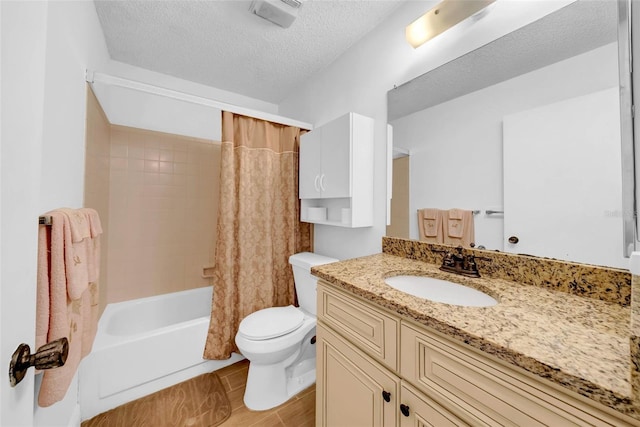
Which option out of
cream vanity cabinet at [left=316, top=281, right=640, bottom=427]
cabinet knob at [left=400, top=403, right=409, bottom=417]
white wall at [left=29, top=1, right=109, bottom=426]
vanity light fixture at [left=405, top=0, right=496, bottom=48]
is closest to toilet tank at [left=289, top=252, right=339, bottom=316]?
cream vanity cabinet at [left=316, top=281, right=640, bottom=427]

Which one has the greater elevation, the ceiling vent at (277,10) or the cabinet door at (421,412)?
the ceiling vent at (277,10)

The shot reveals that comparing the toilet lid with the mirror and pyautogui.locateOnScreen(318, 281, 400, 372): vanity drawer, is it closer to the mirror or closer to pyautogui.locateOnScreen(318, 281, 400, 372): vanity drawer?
pyautogui.locateOnScreen(318, 281, 400, 372): vanity drawer

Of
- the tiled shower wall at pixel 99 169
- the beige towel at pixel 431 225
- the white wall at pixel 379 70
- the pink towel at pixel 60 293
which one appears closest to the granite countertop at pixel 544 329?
the beige towel at pixel 431 225

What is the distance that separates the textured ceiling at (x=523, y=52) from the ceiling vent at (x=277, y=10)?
80 cm

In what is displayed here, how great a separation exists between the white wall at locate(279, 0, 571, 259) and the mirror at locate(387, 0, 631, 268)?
0.08 meters

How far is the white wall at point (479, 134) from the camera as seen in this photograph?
84 centimetres

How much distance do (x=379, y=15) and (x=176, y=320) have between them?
291cm

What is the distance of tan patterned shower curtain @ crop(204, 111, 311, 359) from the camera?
1.72 m

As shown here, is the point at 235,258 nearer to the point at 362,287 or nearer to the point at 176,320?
the point at 176,320

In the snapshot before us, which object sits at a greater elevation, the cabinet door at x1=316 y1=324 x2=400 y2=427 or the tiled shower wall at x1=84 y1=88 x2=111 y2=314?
the tiled shower wall at x1=84 y1=88 x2=111 y2=314

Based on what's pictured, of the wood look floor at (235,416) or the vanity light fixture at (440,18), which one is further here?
the wood look floor at (235,416)

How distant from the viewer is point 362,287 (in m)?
0.86

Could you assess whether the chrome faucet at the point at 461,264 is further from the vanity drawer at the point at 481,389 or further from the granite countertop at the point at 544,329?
the vanity drawer at the point at 481,389

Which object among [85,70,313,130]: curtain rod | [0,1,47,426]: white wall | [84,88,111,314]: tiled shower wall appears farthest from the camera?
[84,88,111,314]: tiled shower wall
